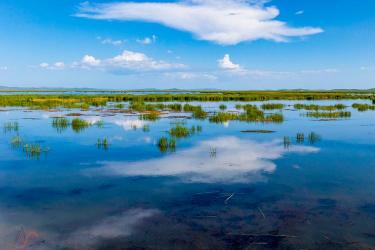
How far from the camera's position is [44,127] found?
25.6 metres

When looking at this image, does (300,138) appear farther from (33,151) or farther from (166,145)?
(33,151)

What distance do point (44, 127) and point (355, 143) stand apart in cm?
2074

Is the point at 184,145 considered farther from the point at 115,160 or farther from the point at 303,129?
the point at 303,129

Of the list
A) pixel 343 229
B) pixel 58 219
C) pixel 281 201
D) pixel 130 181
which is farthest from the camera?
pixel 130 181

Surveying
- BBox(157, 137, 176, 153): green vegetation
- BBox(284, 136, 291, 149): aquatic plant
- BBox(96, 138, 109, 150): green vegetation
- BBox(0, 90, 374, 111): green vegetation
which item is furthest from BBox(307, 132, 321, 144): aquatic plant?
BBox(0, 90, 374, 111): green vegetation

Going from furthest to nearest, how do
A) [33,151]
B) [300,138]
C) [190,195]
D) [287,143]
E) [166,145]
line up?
1. [300,138]
2. [287,143]
3. [166,145]
4. [33,151]
5. [190,195]

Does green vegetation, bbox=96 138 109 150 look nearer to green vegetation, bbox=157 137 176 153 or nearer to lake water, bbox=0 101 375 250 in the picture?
lake water, bbox=0 101 375 250

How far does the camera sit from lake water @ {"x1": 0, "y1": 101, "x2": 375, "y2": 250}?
7691 mm

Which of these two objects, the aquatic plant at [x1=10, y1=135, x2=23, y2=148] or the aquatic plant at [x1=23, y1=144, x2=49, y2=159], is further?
the aquatic plant at [x1=10, y1=135, x2=23, y2=148]

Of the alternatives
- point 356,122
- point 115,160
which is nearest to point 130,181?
point 115,160

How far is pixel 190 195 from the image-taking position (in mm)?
10516

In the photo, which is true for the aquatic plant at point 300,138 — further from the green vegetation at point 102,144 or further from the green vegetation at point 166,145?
the green vegetation at point 102,144

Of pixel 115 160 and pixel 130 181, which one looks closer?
pixel 130 181

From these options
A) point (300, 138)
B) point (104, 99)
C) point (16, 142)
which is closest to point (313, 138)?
point (300, 138)
